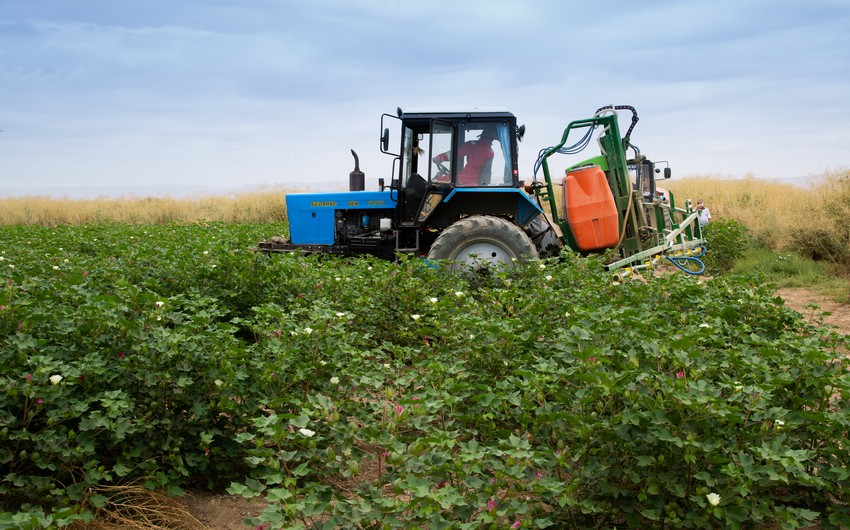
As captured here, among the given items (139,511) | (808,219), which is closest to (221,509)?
(139,511)

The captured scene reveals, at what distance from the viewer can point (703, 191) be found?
20.6 metres

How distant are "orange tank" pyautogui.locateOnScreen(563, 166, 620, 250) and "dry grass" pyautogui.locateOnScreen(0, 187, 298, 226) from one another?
652 inches

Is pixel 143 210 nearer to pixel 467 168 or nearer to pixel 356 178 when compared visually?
pixel 356 178

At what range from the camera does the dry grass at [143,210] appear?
24328 mm

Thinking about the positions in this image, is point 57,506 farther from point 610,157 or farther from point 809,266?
point 809,266

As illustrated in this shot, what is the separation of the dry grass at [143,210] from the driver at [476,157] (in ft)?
53.4

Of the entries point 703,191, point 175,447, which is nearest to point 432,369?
point 175,447

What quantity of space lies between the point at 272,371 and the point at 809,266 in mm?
11034

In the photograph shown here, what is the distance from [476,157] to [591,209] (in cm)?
156

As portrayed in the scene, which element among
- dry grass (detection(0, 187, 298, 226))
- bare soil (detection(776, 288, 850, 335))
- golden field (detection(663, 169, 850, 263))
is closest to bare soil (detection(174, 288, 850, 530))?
bare soil (detection(776, 288, 850, 335))

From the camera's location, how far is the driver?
8125 millimetres

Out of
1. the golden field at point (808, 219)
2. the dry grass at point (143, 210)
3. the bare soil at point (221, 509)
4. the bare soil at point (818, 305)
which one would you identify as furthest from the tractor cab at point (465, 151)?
the dry grass at point (143, 210)

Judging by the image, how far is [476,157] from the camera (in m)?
8.15

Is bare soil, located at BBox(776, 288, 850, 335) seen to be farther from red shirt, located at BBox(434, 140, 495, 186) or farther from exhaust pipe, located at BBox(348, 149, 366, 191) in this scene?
exhaust pipe, located at BBox(348, 149, 366, 191)
